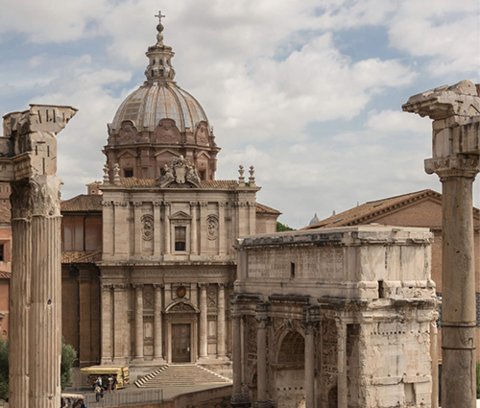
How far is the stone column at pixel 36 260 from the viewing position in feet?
62.8

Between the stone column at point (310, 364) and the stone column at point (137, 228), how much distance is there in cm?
1659

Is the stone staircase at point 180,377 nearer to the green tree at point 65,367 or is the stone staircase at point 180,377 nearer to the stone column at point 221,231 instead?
the green tree at point 65,367

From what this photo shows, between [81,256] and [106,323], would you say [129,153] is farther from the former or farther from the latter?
[106,323]

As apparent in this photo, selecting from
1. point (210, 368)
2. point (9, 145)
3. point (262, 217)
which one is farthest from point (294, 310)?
point (9, 145)

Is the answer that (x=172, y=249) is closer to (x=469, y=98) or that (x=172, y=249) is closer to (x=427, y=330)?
(x=427, y=330)

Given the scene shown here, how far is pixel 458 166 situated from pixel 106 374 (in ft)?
122

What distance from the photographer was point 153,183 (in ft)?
180

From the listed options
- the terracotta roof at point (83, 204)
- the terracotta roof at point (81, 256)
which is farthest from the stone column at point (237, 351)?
the terracotta roof at point (83, 204)

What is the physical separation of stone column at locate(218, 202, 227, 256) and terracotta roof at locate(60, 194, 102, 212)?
7.43 m

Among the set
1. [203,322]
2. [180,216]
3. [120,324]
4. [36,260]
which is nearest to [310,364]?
[203,322]

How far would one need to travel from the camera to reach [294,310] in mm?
42062

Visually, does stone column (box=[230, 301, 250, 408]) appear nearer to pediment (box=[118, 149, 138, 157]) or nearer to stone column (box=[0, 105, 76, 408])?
pediment (box=[118, 149, 138, 157])

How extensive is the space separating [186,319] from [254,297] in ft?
33.8

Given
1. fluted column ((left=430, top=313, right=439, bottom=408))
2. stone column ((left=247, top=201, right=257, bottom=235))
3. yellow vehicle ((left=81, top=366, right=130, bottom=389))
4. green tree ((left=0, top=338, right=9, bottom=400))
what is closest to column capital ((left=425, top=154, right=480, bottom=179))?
fluted column ((left=430, top=313, right=439, bottom=408))
